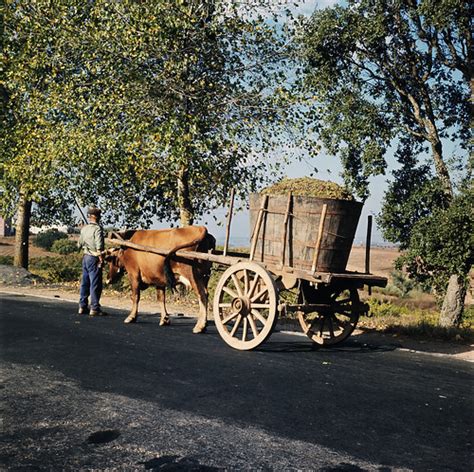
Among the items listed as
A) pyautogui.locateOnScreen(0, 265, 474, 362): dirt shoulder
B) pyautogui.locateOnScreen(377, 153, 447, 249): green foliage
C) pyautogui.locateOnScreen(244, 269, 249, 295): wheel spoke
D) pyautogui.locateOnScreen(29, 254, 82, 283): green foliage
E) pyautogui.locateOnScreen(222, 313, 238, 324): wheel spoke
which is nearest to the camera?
pyautogui.locateOnScreen(244, 269, 249, 295): wheel spoke

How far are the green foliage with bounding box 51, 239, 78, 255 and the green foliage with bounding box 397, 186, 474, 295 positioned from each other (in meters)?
31.0

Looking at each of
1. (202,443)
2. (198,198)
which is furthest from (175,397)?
(198,198)

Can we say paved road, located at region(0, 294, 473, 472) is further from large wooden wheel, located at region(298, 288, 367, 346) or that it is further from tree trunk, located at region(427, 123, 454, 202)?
tree trunk, located at region(427, 123, 454, 202)

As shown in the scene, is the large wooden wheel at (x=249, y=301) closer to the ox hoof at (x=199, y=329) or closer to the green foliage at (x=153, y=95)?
the ox hoof at (x=199, y=329)

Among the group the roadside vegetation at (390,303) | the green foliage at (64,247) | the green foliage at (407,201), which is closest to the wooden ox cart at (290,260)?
the roadside vegetation at (390,303)

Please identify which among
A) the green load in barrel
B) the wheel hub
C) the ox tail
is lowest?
the wheel hub

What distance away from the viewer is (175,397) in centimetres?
586

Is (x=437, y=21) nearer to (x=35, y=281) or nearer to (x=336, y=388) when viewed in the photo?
(x=336, y=388)

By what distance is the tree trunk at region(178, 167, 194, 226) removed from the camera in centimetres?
1748

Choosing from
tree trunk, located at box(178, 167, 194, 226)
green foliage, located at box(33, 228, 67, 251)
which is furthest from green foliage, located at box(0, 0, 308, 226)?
green foliage, located at box(33, 228, 67, 251)

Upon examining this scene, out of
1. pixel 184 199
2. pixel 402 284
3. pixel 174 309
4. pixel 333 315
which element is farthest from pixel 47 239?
pixel 333 315

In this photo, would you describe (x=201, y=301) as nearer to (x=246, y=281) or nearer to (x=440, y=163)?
(x=246, y=281)

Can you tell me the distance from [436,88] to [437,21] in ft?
12.0

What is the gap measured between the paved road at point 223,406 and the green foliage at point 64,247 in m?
32.9
